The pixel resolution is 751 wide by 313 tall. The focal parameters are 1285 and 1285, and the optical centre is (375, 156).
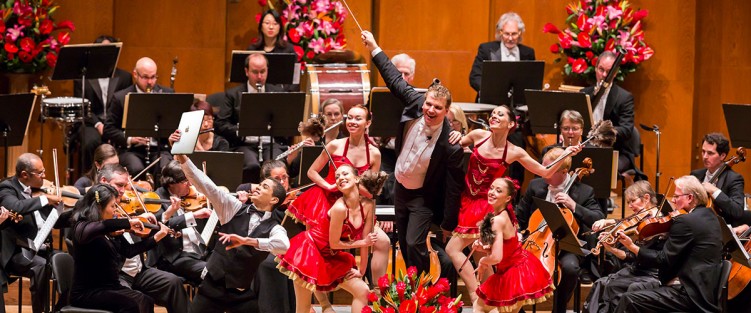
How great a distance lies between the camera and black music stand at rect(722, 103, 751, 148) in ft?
27.4

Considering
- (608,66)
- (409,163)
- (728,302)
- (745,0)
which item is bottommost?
(728,302)

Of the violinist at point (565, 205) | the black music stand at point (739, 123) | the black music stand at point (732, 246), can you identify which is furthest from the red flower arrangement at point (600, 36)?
the black music stand at point (732, 246)

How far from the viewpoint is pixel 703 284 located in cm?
686

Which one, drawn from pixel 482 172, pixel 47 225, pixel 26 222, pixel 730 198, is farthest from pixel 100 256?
pixel 730 198

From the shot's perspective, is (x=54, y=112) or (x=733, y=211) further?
(x=54, y=112)

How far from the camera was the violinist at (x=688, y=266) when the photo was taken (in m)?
6.85

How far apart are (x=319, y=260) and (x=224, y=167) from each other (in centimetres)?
154

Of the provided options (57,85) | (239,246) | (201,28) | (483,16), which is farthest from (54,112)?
(483,16)

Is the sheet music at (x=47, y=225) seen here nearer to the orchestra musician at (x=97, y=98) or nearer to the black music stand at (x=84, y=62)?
the black music stand at (x=84, y=62)

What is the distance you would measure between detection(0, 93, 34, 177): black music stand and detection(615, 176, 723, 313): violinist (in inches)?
152

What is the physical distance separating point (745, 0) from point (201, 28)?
463 centimetres

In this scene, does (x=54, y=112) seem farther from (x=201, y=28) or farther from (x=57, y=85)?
(x=201, y=28)

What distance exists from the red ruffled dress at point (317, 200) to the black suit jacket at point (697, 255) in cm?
177

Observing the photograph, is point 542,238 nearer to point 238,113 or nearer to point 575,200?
point 575,200
